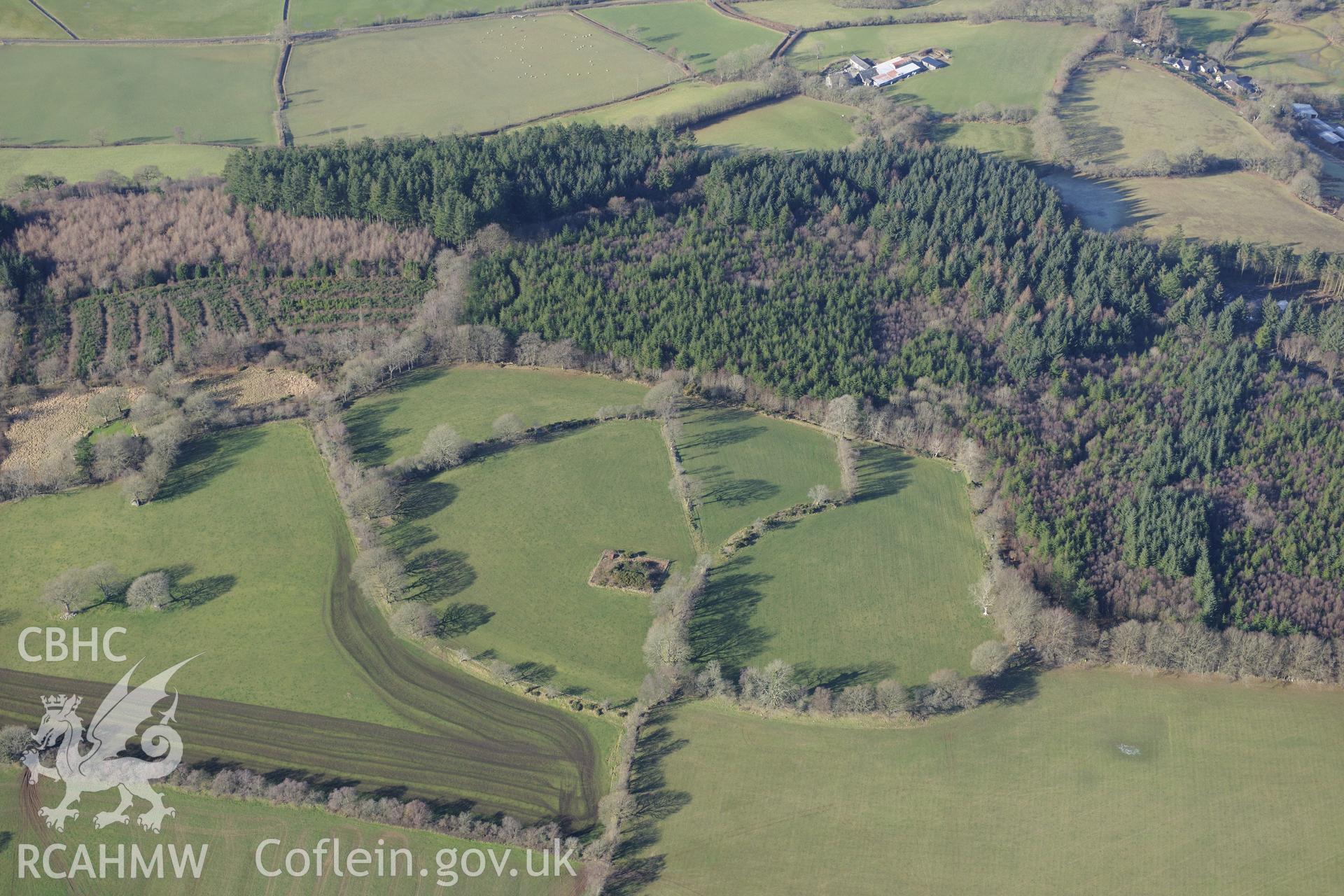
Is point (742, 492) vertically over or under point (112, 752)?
over

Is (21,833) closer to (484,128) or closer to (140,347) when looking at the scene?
(140,347)

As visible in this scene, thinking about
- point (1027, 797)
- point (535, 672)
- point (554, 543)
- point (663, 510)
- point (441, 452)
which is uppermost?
point (441, 452)

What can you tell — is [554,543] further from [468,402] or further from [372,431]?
[372,431]

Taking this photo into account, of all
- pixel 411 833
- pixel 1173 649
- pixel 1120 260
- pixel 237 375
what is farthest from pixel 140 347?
pixel 1120 260

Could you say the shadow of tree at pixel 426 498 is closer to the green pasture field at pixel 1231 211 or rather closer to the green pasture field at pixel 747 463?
the green pasture field at pixel 747 463

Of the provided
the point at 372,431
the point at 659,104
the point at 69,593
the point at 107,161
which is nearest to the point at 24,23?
the point at 107,161

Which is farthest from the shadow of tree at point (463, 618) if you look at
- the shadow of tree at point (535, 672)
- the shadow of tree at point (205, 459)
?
A: the shadow of tree at point (205, 459)
